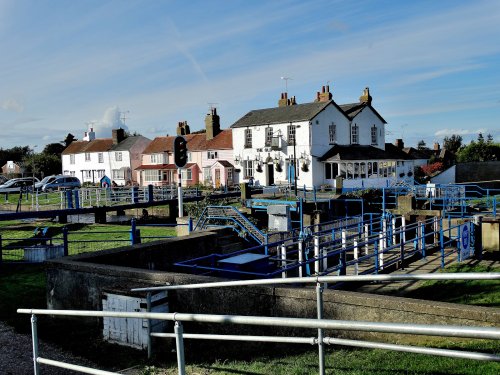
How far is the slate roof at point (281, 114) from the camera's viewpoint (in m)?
46.8

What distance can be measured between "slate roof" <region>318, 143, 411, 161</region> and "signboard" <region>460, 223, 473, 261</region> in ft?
94.8

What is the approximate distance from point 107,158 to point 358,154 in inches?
1428

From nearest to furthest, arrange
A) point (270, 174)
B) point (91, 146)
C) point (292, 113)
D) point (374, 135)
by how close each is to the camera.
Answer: point (292, 113)
point (270, 174)
point (374, 135)
point (91, 146)

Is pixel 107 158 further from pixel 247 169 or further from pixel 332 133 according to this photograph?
pixel 332 133

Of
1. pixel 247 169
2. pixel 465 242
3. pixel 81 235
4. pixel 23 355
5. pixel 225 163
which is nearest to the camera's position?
pixel 23 355

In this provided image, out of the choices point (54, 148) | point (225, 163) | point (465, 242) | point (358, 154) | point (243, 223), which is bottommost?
A: point (465, 242)

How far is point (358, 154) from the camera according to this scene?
46.5 metres

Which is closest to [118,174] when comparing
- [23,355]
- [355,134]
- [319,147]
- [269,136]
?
[269,136]

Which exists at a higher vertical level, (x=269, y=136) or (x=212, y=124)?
(x=212, y=124)

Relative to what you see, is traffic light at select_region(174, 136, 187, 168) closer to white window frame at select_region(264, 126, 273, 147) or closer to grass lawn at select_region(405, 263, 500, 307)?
grass lawn at select_region(405, 263, 500, 307)

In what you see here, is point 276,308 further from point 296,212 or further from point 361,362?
point 296,212

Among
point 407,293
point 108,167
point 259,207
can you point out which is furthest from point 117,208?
point 108,167

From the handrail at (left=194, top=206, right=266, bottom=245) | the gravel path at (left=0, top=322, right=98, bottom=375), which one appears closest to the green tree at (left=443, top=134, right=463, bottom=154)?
the handrail at (left=194, top=206, right=266, bottom=245)

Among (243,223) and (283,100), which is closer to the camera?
(243,223)
